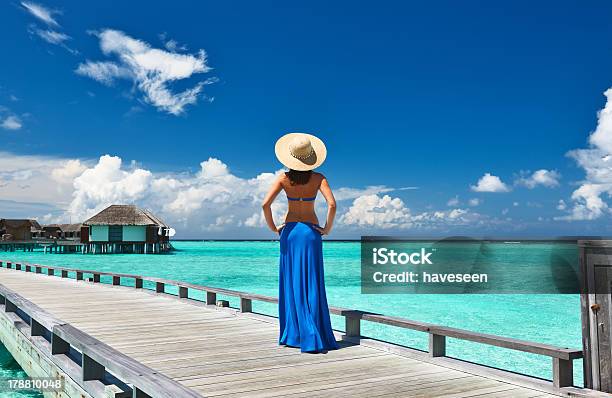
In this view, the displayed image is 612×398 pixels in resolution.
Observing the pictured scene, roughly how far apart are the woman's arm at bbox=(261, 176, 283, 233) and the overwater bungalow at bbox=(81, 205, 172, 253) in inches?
2245

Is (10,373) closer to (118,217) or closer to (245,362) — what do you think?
(245,362)

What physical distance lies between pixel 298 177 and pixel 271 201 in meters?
0.38

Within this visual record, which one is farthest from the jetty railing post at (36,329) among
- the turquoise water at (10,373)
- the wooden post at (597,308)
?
the wooden post at (597,308)

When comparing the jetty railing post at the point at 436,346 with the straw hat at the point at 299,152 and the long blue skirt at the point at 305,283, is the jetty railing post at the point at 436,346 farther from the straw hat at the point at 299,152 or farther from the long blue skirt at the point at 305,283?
the straw hat at the point at 299,152

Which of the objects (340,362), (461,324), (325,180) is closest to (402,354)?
(340,362)

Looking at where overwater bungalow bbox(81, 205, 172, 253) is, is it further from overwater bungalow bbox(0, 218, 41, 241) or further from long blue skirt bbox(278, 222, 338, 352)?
long blue skirt bbox(278, 222, 338, 352)

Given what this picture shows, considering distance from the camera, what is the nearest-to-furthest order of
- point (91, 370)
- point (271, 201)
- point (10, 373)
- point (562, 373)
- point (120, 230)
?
1. point (562, 373)
2. point (91, 370)
3. point (271, 201)
4. point (10, 373)
5. point (120, 230)

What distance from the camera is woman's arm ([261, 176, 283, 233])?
5238mm

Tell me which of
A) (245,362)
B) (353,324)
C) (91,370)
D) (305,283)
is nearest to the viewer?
(91,370)

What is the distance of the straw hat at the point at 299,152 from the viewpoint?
5172 millimetres

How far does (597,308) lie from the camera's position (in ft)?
11.2

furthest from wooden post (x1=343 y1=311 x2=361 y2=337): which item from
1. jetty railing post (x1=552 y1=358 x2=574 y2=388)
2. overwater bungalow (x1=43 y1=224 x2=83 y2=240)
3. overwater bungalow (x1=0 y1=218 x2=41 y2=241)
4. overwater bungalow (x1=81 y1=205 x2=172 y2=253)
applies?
overwater bungalow (x1=43 y1=224 x2=83 y2=240)

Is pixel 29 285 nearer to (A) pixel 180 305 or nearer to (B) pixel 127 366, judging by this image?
(A) pixel 180 305

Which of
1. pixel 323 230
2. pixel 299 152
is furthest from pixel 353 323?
pixel 299 152
